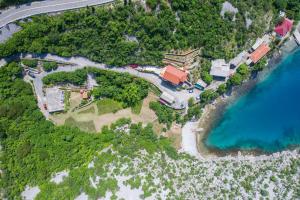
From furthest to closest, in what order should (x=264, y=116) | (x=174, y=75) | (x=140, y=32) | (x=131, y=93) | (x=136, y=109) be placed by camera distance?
(x=264, y=116)
(x=136, y=109)
(x=131, y=93)
(x=174, y=75)
(x=140, y=32)

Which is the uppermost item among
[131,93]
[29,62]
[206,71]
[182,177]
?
[29,62]

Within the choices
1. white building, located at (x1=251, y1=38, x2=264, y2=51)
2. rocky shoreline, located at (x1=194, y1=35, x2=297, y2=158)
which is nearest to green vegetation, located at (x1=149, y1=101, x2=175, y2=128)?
rocky shoreline, located at (x1=194, y1=35, x2=297, y2=158)

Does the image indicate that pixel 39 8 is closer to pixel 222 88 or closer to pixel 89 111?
pixel 89 111

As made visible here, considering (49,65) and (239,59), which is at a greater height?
(49,65)

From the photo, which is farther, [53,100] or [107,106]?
[107,106]

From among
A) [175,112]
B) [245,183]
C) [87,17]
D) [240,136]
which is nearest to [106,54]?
A: [87,17]

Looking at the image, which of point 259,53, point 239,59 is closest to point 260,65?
point 259,53

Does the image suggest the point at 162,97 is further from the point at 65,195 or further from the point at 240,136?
the point at 65,195
